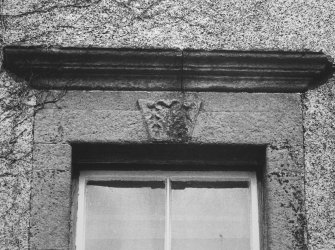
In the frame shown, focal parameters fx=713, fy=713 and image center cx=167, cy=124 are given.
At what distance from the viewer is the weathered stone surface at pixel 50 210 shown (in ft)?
12.1

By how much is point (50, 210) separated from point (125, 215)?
43cm

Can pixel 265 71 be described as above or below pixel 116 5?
below

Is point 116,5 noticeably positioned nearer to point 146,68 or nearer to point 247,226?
point 146,68

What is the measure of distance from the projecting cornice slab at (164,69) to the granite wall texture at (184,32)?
9cm

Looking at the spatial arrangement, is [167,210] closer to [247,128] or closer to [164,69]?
[247,128]

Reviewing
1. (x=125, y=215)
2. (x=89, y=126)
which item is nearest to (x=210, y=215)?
(x=125, y=215)

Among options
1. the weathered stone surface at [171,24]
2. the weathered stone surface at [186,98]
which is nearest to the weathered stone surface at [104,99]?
the weathered stone surface at [186,98]

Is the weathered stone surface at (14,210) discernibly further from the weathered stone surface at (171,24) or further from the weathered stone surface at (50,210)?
the weathered stone surface at (171,24)

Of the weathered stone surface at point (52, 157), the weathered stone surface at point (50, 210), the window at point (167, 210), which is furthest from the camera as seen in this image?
the window at point (167, 210)

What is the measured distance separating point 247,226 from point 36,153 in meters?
1.22

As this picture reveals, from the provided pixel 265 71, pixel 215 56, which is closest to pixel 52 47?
pixel 215 56

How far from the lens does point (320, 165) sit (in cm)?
385

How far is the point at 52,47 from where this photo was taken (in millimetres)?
3875

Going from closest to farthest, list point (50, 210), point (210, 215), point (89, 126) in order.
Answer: point (50, 210), point (89, 126), point (210, 215)
